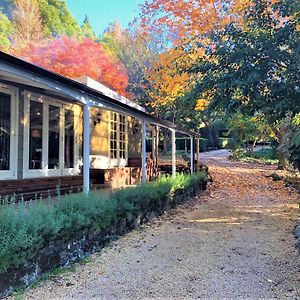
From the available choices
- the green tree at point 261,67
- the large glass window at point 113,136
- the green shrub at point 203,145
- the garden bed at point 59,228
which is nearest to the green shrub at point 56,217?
the garden bed at point 59,228

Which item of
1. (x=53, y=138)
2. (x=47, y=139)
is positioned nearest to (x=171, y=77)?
(x=53, y=138)

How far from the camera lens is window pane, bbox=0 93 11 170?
6.82 meters

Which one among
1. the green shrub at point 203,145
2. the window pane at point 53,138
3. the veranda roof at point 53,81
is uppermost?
the green shrub at point 203,145

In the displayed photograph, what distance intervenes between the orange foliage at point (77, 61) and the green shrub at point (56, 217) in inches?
466

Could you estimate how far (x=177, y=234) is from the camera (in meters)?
6.64

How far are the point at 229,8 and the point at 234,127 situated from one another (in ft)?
35.0

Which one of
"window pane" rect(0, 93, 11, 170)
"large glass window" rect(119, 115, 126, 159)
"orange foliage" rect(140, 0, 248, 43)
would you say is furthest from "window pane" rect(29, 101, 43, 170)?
"orange foliage" rect(140, 0, 248, 43)

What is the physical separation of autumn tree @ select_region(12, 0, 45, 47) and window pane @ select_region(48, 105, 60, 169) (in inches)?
771

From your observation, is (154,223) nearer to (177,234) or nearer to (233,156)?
(177,234)

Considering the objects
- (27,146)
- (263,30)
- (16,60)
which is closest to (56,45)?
(27,146)

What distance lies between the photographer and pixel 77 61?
59.8 feet

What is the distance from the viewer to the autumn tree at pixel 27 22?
86.8 ft

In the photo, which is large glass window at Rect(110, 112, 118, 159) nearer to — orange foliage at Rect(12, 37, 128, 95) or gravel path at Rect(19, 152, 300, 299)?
gravel path at Rect(19, 152, 300, 299)

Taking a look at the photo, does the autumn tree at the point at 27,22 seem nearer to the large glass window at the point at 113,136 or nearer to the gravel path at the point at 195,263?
the large glass window at the point at 113,136
